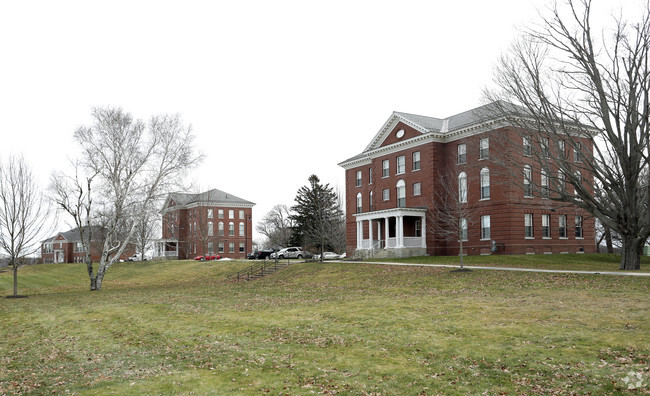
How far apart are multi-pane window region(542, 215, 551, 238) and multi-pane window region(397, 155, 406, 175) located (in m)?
13.2

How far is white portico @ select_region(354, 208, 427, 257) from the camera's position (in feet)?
147

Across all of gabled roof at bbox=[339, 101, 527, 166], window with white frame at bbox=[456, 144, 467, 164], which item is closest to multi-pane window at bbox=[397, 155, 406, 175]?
gabled roof at bbox=[339, 101, 527, 166]

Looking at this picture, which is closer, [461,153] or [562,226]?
[562,226]

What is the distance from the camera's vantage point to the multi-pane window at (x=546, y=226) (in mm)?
41175

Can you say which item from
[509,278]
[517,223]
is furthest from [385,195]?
[509,278]

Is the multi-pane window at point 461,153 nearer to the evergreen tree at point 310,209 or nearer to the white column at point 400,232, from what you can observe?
the white column at point 400,232

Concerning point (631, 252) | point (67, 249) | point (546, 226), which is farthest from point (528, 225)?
point (67, 249)

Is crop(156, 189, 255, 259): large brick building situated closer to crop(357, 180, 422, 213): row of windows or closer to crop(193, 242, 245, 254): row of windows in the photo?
crop(193, 242, 245, 254): row of windows

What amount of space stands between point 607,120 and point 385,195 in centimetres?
2772

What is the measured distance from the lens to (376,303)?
18656 millimetres

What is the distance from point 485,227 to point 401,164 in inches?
429

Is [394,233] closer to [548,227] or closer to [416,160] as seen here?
[416,160]

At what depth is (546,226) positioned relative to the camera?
4134 cm

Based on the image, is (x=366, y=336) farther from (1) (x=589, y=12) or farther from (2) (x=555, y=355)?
(1) (x=589, y=12)
